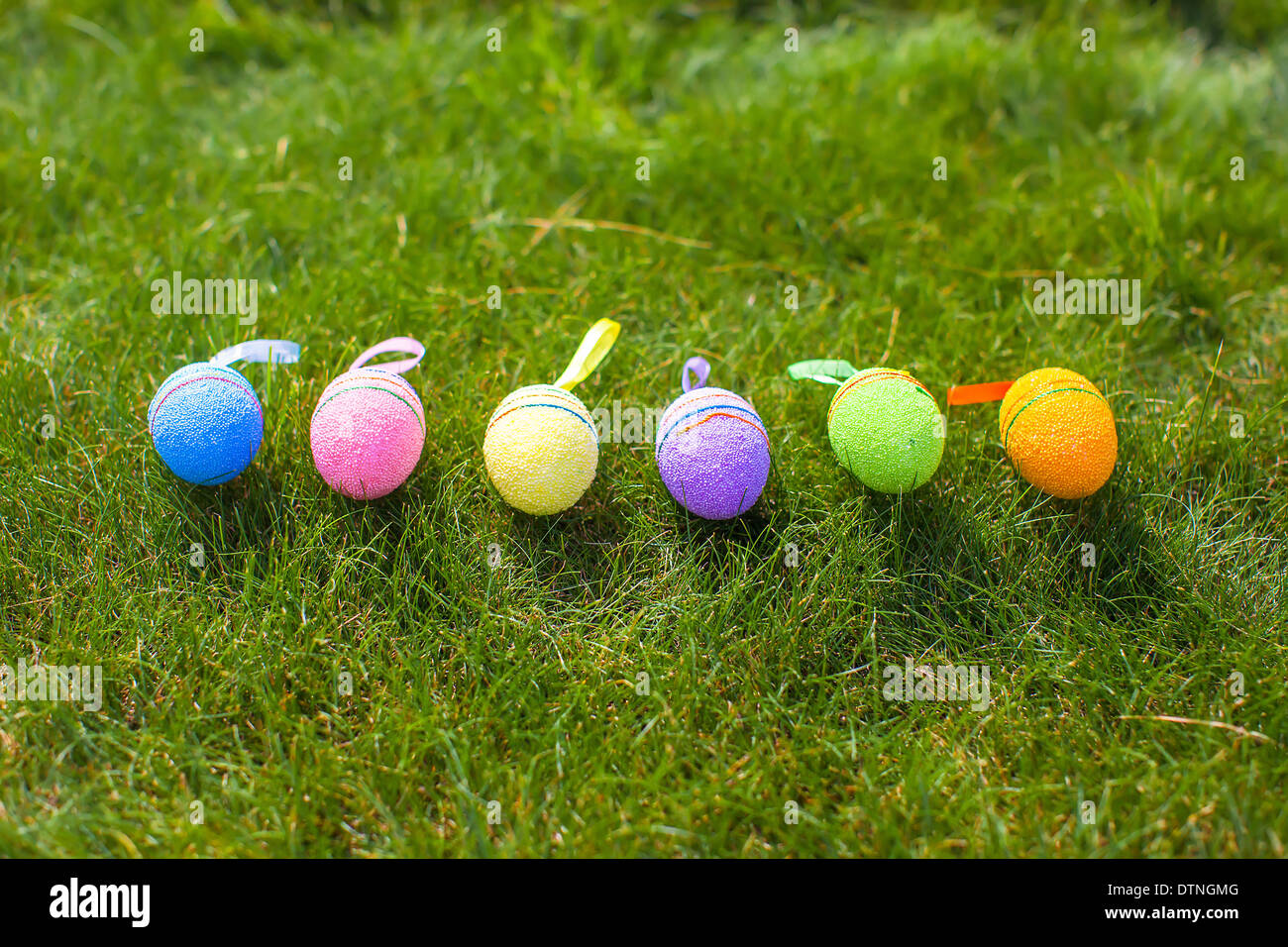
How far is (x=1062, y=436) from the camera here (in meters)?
2.33

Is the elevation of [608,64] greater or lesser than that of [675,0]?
lesser

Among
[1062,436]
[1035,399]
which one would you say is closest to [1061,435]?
[1062,436]

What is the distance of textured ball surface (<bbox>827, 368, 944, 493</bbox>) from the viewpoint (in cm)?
230

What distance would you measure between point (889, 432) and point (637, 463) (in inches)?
27.1

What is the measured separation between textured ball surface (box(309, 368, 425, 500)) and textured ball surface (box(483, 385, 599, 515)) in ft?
0.70

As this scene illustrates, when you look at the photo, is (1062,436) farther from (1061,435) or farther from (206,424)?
(206,424)

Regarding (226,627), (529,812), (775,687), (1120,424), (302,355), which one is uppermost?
(302,355)

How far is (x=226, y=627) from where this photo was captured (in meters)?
2.22

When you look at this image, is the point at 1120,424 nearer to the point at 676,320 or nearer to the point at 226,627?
the point at 676,320

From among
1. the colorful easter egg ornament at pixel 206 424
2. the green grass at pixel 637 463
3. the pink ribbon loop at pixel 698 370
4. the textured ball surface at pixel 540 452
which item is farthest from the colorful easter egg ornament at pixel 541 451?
the colorful easter egg ornament at pixel 206 424

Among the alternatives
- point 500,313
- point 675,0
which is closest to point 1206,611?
point 500,313

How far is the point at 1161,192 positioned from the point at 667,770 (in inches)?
110

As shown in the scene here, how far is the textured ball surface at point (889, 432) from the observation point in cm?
230

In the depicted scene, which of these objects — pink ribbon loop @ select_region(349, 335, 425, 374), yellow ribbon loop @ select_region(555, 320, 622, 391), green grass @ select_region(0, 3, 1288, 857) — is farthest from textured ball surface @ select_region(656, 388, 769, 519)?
pink ribbon loop @ select_region(349, 335, 425, 374)
